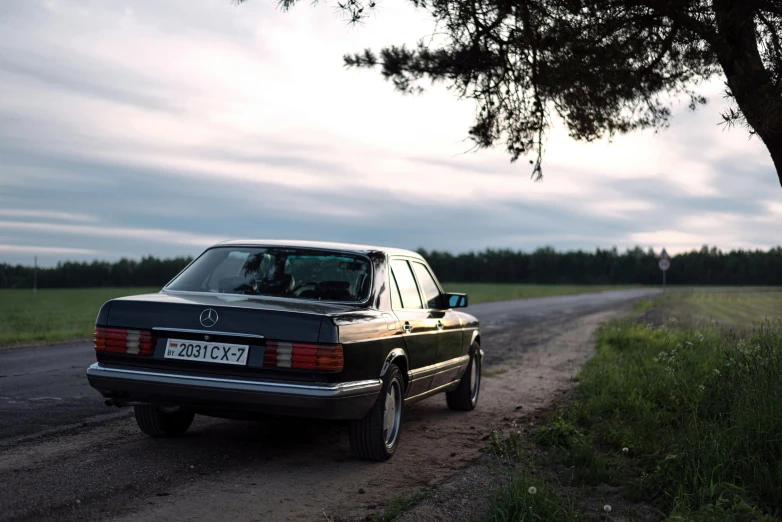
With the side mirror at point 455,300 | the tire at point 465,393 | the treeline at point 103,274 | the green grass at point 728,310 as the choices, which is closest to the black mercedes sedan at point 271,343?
the side mirror at point 455,300

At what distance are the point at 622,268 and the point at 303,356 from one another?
122m

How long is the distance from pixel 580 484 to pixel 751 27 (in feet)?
16.7

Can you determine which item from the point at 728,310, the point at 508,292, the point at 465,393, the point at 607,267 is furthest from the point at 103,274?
the point at 465,393

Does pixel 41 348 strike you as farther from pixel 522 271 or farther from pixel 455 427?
pixel 522 271

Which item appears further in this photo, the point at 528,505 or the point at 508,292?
the point at 508,292

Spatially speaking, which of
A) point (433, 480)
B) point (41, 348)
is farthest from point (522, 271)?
point (433, 480)

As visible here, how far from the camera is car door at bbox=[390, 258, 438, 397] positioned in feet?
21.6

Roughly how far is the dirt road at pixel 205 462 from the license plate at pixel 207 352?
59 cm

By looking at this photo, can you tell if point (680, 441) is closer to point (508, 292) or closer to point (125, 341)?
point (125, 341)

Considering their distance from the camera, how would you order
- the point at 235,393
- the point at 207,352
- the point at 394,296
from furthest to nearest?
1. the point at 394,296
2. the point at 207,352
3. the point at 235,393

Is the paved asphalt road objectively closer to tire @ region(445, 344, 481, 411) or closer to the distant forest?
tire @ region(445, 344, 481, 411)

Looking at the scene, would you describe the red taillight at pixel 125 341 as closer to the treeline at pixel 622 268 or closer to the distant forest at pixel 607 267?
the distant forest at pixel 607 267

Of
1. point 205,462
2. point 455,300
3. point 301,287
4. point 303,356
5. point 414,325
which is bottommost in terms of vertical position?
point 205,462

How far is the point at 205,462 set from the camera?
569 cm
